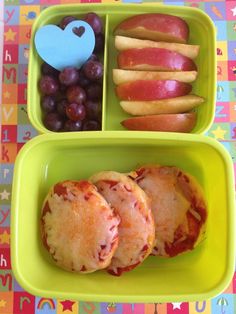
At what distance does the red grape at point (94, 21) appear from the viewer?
1196 millimetres

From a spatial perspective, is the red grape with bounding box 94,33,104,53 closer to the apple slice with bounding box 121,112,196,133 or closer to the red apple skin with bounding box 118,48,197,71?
the red apple skin with bounding box 118,48,197,71

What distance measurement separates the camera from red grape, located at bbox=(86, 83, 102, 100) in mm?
1183

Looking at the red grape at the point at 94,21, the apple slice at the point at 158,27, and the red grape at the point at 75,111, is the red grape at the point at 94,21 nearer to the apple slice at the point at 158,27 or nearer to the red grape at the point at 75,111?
the apple slice at the point at 158,27

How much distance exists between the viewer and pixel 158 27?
1196mm

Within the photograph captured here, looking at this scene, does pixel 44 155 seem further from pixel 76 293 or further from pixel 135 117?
pixel 76 293

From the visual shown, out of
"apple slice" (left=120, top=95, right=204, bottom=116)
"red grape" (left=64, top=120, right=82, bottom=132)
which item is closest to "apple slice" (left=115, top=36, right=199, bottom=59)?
"apple slice" (left=120, top=95, right=204, bottom=116)

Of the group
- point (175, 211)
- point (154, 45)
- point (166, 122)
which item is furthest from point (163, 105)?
point (175, 211)

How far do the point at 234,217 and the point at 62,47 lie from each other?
0.58m

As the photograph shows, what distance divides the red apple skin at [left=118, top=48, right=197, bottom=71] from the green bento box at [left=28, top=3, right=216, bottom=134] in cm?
5

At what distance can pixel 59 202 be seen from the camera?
1.12 meters

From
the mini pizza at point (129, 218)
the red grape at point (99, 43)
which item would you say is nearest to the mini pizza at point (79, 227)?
the mini pizza at point (129, 218)

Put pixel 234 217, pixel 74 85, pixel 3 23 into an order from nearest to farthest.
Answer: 1. pixel 234 217
2. pixel 74 85
3. pixel 3 23

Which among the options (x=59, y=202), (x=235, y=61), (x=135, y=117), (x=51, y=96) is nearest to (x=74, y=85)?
(x=51, y=96)

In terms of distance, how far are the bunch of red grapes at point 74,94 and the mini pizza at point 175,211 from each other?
0.20 meters
